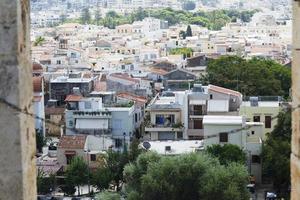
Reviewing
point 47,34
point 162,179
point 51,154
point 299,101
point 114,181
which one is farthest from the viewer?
point 47,34

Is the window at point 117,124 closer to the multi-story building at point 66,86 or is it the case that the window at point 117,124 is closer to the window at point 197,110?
the window at point 197,110

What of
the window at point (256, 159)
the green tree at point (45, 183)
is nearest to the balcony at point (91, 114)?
the green tree at point (45, 183)

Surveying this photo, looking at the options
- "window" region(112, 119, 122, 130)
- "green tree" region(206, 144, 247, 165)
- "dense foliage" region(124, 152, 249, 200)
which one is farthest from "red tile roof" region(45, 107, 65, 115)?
"dense foliage" region(124, 152, 249, 200)

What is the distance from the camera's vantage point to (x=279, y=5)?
111750mm

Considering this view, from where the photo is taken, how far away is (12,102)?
7.05ft

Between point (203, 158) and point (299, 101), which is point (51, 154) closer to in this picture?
point (203, 158)

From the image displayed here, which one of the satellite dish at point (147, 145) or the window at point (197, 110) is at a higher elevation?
the window at point (197, 110)

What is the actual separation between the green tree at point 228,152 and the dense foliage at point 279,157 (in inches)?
25.3

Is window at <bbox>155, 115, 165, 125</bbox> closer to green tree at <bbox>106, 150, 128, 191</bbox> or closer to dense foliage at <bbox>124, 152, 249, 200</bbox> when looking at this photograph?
green tree at <bbox>106, 150, 128, 191</bbox>

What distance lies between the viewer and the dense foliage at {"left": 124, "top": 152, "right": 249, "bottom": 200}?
10805 mm

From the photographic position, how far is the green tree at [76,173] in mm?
14547

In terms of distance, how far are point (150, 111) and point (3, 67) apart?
1620cm

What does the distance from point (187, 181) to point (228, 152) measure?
282 cm

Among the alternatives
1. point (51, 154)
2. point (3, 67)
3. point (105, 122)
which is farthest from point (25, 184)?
point (105, 122)
